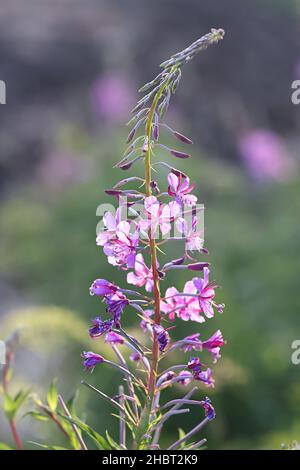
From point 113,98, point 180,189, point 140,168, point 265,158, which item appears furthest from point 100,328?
point 113,98

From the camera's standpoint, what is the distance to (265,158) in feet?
19.9

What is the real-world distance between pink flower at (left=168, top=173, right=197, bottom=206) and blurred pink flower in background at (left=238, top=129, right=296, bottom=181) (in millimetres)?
4378

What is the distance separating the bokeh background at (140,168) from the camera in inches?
130

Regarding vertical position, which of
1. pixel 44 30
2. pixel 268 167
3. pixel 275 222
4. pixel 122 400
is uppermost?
pixel 44 30

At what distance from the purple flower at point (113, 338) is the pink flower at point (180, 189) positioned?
28 cm

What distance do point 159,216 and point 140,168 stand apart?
2.91 metres

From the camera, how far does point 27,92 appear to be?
806 cm

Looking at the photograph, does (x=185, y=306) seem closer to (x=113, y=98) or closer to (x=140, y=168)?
(x=140, y=168)

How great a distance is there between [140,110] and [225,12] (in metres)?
8.08

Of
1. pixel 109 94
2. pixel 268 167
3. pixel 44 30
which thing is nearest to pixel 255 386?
pixel 268 167

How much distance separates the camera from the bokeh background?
3.29 m

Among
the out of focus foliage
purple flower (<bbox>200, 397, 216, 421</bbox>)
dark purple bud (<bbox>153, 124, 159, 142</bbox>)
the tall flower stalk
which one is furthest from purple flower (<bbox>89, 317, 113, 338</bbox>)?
the out of focus foliage

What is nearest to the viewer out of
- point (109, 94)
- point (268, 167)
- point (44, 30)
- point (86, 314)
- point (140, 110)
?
point (140, 110)

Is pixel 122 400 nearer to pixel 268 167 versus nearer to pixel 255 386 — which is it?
pixel 255 386
